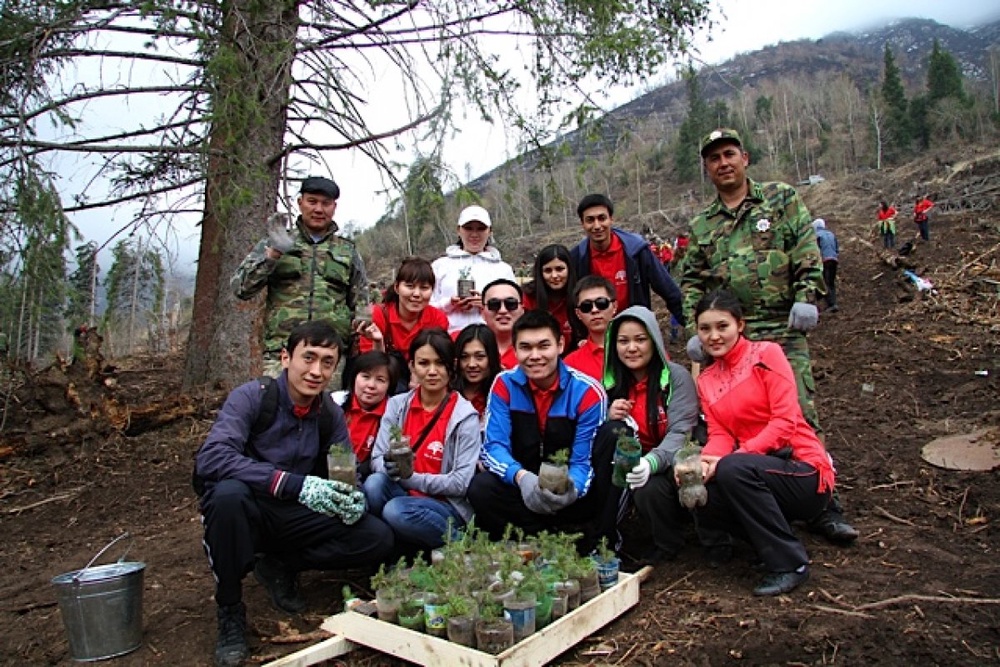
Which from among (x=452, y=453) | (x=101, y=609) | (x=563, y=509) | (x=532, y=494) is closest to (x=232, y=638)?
(x=101, y=609)

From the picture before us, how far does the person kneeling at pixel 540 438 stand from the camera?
3525mm

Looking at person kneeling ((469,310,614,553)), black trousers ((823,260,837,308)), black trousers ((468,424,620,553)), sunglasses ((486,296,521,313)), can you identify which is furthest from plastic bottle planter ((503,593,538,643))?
black trousers ((823,260,837,308))

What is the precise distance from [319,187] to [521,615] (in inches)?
104

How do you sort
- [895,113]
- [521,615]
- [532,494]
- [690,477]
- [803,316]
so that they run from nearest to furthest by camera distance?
[521,615]
[690,477]
[532,494]
[803,316]
[895,113]

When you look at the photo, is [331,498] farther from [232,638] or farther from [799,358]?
[799,358]

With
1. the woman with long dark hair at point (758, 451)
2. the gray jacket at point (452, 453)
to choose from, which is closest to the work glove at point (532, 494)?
the gray jacket at point (452, 453)

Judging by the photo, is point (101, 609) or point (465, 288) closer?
point (101, 609)

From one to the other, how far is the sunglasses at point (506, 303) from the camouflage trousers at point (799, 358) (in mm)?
1304

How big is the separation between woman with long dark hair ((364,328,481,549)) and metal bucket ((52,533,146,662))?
1073 mm

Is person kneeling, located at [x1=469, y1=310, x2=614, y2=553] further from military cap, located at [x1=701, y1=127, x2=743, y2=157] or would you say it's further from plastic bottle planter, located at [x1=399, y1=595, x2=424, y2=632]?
military cap, located at [x1=701, y1=127, x2=743, y2=157]

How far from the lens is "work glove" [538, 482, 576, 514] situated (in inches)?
129

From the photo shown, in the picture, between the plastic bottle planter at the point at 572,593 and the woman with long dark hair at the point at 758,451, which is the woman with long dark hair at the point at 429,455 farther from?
the woman with long dark hair at the point at 758,451

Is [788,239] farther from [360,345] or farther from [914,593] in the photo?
[360,345]

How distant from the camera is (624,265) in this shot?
4.45m
